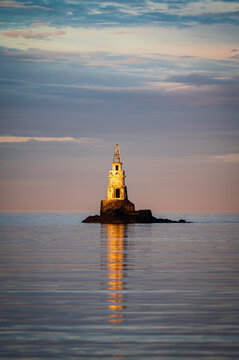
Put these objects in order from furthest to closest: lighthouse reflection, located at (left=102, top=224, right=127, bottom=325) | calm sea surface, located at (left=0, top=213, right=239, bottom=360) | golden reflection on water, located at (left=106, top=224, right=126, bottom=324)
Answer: lighthouse reflection, located at (left=102, top=224, right=127, bottom=325) < golden reflection on water, located at (left=106, top=224, right=126, bottom=324) < calm sea surface, located at (left=0, top=213, right=239, bottom=360)

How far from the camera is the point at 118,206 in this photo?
15450 cm

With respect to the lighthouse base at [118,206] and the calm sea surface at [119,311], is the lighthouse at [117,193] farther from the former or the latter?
the calm sea surface at [119,311]

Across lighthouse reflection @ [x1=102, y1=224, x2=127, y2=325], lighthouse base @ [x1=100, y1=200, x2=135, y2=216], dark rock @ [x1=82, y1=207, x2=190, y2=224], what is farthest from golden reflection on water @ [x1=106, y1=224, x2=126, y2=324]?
lighthouse base @ [x1=100, y1=200, x2=135, y2=216]

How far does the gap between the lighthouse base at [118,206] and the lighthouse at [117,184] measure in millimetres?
2127

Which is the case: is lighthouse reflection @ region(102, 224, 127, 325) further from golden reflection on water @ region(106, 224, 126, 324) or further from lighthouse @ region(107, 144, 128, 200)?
lighthouse @ region(107, 144, 128, 200)

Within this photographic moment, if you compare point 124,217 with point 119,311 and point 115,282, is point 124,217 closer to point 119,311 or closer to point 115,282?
point 115,282

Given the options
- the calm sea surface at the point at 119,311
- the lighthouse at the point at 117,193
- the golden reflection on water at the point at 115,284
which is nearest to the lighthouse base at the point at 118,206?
the lighthouse at the point at 117,193

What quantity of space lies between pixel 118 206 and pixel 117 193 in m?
5.59

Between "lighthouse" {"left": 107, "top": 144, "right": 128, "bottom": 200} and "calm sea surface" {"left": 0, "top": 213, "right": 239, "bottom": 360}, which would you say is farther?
"lighthouse" {"left": 107, "top": 144, "right": 128, "bottom": 200}

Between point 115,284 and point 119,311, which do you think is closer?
point 119,311

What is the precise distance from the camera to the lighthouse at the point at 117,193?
15475cm

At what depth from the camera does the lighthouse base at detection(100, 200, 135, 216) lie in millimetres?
154375

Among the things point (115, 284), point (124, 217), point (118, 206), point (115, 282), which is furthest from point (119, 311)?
point (118, 206)

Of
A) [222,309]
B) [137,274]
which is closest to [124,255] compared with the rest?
[137,274]
